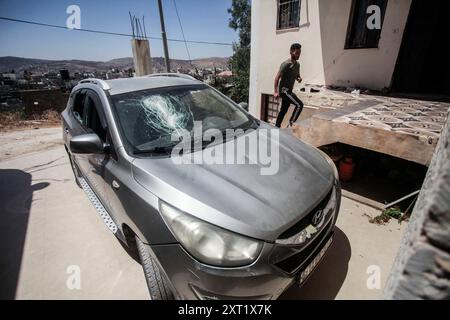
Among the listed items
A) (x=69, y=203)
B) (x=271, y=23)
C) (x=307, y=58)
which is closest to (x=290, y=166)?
(x=69, y=203)

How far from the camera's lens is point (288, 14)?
709 cm

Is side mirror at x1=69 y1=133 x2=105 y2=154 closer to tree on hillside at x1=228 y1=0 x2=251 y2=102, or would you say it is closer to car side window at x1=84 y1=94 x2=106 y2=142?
car side window at x1=84 y1=94 x2=106 y2=142

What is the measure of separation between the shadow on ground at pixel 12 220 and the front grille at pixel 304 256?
244 cm

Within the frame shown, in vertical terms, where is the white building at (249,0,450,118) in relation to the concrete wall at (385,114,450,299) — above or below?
above

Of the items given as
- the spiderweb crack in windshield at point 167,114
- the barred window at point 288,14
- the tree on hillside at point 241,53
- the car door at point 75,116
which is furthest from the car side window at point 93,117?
the tree on hillside at point 241,53

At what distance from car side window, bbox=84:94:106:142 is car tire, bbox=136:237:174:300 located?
117cm

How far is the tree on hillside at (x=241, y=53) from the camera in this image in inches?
789

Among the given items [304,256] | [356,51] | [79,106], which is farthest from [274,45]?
[304,256]

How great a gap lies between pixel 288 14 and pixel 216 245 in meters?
7.94

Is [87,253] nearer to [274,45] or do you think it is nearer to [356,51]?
[356,51]

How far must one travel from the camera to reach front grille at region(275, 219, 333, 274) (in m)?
1.45

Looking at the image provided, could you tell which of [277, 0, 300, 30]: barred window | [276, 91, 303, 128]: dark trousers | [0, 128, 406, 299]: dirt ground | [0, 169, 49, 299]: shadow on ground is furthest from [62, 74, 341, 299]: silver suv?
[277, 0, 300, 30]: barred window

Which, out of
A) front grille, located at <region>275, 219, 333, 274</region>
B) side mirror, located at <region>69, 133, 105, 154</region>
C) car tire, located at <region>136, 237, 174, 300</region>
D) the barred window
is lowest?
car tire, located at <region>136, 237, 174, 300</region>

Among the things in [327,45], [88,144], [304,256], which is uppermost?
[327,45]
